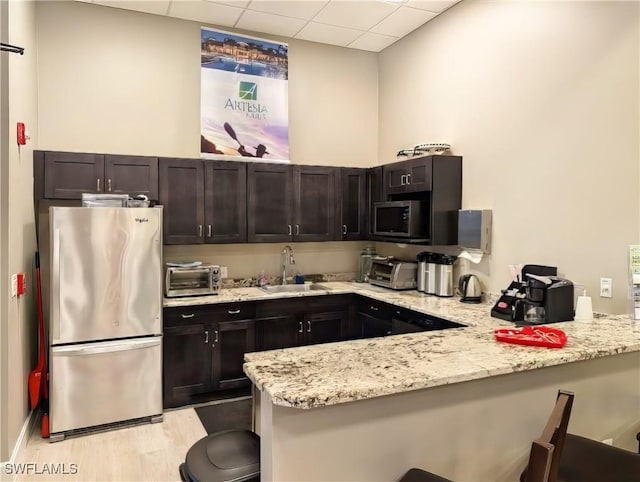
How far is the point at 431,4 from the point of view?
4027 millimetres

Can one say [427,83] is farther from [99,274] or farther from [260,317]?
[99,274]

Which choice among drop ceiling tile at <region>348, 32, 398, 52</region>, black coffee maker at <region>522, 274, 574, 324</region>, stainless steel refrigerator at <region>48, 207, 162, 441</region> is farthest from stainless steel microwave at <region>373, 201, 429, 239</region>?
stainless steel refrigerator at <region>48, 207, 162, 441</region>

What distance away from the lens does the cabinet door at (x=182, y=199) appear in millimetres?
4027

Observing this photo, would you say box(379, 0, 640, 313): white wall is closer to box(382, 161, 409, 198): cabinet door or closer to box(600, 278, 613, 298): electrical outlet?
box(600, 278, 613, 298): electrical outlet

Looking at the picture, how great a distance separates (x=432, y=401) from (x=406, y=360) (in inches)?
7.1

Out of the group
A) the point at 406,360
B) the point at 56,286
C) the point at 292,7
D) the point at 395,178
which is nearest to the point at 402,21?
the point at 292,7

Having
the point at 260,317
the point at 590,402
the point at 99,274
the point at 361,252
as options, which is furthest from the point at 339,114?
the point at 590,402

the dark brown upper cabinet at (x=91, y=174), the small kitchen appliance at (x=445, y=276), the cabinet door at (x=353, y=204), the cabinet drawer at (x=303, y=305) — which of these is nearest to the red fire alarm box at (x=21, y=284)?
the dark brown upper cabinet at (x=91, y=174)

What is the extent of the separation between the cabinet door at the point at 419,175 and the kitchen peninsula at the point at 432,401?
1893 mm

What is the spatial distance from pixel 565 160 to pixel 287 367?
2452 mm

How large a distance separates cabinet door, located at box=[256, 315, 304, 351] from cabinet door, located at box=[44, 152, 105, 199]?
71.2 inches

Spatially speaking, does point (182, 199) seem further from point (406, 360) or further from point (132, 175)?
point (406, 360)

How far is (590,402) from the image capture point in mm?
2201

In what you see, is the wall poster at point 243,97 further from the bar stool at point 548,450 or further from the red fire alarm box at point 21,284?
the bar stool at point 548,450
